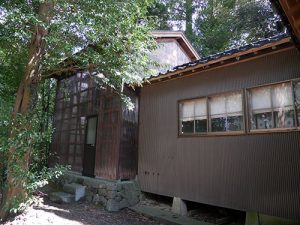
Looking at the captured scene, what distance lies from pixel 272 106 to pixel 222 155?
1.57 meters

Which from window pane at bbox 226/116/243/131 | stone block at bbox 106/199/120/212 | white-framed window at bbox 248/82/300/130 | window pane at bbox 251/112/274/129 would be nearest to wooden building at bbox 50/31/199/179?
stone block at bbox 106/199/120/212

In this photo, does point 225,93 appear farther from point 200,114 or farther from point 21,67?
point 21,67

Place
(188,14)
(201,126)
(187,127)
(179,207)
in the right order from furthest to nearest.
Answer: (188,14) < (187,127) < (179,207) < (201,126)

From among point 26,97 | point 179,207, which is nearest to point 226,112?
point 179,207

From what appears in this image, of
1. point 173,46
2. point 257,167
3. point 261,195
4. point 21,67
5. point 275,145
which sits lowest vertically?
point 261,195

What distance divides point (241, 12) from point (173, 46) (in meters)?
6.79

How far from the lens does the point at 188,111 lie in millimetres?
7461

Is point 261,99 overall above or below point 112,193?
above

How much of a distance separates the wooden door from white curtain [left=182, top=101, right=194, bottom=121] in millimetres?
3579

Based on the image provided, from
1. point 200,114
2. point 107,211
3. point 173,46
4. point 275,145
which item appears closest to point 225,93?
point 200,114

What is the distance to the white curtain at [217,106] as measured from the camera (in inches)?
262

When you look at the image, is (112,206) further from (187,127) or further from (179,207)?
(187,127)

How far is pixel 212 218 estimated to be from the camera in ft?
22.7

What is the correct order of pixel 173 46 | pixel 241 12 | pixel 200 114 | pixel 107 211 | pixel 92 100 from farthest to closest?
pixel 241 12 < pixel 173 46 < pixel 92 100 < pixel 107 211 < pixel 200 114
